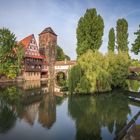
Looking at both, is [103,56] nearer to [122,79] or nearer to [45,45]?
[122,79]

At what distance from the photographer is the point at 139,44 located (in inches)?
623

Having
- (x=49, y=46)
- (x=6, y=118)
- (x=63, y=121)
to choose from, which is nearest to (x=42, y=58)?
(x=49, y=46)

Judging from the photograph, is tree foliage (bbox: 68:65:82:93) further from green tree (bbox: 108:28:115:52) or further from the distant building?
the distant building

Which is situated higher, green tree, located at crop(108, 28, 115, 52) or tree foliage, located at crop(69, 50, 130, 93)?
green tree, located at crop(108, 28, 115, 52)

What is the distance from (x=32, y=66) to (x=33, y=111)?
36426mm

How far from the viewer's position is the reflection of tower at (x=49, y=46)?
6024cm

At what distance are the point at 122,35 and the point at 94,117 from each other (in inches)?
1404

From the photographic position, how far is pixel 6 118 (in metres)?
14.4

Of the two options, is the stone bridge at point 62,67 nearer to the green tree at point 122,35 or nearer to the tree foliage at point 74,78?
the green tree at point 122,35

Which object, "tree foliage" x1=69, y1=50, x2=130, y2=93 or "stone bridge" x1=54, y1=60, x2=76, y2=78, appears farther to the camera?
"stone bridge" x1=54, y1=60, x2=76, y2=78

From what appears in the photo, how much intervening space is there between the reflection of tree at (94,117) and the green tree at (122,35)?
1108 inches

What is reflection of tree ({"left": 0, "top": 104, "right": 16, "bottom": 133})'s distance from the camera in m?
12.4

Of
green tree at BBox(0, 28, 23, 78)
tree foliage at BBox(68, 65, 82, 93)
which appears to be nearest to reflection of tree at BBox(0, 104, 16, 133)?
tree foliage at BBox(68, 65, 82, 93)

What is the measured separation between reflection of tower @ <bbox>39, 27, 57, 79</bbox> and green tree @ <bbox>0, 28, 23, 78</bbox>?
16045mm
